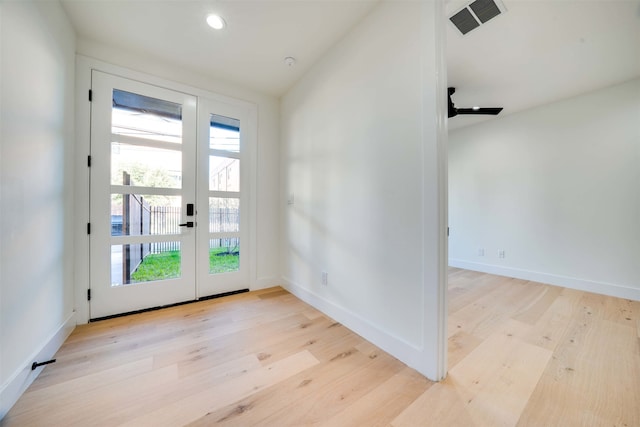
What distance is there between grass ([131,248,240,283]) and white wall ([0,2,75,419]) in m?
0.51

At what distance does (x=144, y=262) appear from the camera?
2.37 meters

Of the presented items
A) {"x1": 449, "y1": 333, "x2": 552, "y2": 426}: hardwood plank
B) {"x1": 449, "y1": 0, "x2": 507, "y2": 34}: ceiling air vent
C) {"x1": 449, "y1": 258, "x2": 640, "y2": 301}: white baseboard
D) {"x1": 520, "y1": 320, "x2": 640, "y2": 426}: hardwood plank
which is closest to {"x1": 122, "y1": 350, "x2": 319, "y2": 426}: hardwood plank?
{"x1": 449, "y1": 333, "x2": 552, "y2": 426}: hardwood plank

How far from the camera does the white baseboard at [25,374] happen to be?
1142mm

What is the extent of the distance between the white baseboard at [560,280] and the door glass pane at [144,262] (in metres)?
4.59

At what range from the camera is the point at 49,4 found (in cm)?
158

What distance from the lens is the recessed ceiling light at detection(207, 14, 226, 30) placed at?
Answer: 1.85 meters

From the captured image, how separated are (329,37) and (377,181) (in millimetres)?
1469

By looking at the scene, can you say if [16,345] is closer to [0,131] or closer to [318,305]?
[0,131]

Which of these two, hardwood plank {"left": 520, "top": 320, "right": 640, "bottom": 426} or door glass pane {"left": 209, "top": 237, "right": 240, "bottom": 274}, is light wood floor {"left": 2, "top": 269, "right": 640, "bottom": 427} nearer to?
hardwood plank {"left": 520, "top": 320, "right": 640, "bottom": 426}

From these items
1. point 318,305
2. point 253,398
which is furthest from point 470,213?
point 253,398

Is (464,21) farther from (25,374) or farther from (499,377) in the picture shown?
(25,374)

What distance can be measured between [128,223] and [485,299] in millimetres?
3997

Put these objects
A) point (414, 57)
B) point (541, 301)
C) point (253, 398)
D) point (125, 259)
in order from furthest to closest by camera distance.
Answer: point (541, 301), point (125, 259), point (414, 57), point (253, 398)

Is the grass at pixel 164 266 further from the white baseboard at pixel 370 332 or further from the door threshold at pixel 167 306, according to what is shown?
the white baseboard at pixel 370 332
